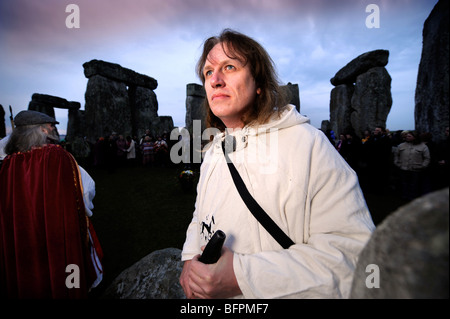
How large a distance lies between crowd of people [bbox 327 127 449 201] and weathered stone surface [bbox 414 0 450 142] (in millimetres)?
331

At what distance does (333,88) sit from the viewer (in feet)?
35.6

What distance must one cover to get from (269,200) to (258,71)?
2.67 ft

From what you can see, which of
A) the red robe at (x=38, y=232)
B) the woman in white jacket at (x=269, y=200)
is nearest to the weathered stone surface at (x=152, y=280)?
the red robe at (x=38, y=232)

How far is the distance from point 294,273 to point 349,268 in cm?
19

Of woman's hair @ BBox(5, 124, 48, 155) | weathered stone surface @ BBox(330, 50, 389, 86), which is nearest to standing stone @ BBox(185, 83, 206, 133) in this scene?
weathered stone surface @ BBox(330, 50, 389, 86)

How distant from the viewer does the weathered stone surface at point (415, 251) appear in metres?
0.30

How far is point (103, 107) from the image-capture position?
10.7 metres

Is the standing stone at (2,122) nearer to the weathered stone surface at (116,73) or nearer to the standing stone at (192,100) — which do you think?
the weathered stone surface at (116,73)

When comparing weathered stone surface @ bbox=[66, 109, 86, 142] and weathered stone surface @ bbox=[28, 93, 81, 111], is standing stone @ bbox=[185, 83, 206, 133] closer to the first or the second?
weathered stone surface @ bbox=[66, 109, 86, 142]

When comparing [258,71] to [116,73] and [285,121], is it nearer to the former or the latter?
[285,121]

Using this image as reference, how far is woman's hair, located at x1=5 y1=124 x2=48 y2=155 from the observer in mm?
2258

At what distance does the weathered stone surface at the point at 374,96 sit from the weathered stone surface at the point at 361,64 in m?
0.24
